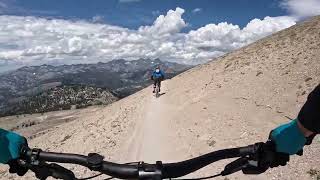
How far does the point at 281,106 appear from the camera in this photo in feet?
88.9

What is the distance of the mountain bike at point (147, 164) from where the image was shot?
2803mm

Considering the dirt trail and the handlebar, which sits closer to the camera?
the handlebar

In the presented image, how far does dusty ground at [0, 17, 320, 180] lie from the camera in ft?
71.3

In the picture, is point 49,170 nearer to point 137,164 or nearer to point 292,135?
point 137,164

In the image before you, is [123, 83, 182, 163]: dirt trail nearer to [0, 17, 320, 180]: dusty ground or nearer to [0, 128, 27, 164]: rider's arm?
[0, 17, 320, 180]: dusty ground

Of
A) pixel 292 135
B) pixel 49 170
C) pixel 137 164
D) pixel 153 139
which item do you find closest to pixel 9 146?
pixel 49 170

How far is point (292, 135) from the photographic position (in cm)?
272

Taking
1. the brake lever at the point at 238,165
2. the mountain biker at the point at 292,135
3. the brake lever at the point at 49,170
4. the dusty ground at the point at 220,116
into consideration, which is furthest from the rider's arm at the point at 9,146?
the dusty ground at the point at 220,116

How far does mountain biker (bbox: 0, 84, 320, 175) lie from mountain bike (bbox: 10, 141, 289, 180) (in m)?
0.08

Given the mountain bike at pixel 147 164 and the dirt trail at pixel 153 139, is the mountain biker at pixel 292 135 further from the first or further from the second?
the dirt trail at pixel 153 139

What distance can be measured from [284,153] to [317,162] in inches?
602

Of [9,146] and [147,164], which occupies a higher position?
[9,146]

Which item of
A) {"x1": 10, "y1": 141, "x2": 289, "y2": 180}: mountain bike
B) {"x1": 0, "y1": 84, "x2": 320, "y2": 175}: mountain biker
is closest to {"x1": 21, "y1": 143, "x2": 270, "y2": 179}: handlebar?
{"x1": 10, "y1": 141, "x2": 289, "y2": 180}: mountain bike

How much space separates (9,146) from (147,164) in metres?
0.95
